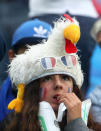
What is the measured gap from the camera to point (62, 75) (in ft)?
7.91

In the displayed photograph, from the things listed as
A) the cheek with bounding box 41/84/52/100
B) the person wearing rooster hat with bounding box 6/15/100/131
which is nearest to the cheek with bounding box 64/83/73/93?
the person wearing rooster hat with bounding box 6/15/100/131

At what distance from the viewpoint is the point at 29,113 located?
2318 millimetres

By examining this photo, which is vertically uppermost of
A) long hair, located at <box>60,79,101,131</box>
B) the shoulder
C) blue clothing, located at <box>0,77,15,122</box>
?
blue clothing, located at <box>0,77,15,122</box>

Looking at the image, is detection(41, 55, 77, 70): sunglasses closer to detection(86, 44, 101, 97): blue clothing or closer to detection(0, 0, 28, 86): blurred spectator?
detection(86, 44, 101, 97): blue clothing

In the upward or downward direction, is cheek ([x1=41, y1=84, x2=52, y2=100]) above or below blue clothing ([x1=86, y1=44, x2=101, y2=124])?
below

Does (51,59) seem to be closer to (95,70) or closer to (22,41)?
(22,41)

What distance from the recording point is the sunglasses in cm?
237

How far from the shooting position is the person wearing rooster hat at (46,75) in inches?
90.8

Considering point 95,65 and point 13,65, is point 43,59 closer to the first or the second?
point 13,65

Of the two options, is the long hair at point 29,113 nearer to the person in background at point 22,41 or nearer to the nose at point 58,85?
the nose at point 58,85

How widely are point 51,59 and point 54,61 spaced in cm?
2

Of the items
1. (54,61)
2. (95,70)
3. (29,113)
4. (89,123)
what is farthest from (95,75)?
(29,113)

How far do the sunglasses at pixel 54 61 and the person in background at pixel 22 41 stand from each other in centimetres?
55

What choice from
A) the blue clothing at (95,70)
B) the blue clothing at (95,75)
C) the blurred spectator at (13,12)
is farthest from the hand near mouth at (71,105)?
the blurred spectator at (13,12)
